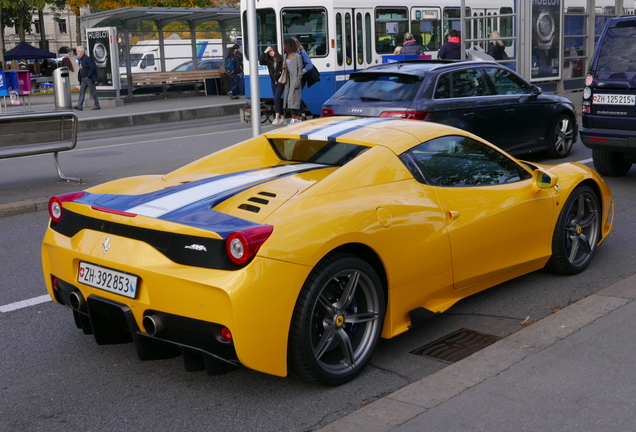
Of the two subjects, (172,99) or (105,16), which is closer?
(105,16)

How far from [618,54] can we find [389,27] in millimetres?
12107

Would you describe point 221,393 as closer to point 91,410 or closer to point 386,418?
point 91,410

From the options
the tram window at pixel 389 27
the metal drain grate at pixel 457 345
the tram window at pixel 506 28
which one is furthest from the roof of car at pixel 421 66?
the tram window at pixel 389 27

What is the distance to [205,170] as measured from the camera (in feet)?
17.1

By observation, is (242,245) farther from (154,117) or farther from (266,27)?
(154,117)

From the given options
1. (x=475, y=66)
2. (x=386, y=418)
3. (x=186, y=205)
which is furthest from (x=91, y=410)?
(x=475, y=66)

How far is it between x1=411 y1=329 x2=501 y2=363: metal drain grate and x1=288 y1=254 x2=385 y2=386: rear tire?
0.47 metres

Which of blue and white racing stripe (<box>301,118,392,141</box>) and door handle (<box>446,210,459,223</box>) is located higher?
blue and white racing stripe (<box>301,118,392,141</box>)

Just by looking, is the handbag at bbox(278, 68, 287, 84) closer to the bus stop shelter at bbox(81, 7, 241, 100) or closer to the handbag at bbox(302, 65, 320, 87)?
the handbag at bbox(302, 65, 320, 87)

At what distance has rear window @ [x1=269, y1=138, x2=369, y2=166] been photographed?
4887mm

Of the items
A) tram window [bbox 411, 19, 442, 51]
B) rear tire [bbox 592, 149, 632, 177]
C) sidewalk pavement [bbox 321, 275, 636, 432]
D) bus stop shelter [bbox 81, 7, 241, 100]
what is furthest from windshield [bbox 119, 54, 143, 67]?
sidewalk pavement [bbox 321, 275, 636, 432]

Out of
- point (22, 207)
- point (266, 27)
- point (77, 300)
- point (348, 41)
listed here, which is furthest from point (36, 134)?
point (348, 41)

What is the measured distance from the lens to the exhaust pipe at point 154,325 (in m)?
3.86

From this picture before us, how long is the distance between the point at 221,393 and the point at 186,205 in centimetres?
99
